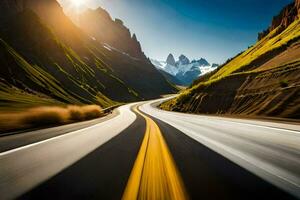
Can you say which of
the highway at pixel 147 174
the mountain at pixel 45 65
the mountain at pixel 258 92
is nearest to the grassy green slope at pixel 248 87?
the mountain at pixel 258 92

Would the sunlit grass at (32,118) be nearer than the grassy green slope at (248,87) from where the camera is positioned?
Yes

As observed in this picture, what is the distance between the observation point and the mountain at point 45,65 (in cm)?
7306

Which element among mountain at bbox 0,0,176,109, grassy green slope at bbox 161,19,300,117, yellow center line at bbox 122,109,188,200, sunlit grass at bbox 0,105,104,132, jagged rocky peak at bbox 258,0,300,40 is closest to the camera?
yellow center line at bbox 122,109,188,200

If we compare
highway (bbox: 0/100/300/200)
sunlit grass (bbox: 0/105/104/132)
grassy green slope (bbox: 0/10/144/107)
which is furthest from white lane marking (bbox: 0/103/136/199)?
grassy green slope (bbox: 0/10/144/107)

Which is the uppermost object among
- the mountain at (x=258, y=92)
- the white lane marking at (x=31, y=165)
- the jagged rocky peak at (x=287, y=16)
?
the jagged rocky peak at (x=287, y=16)

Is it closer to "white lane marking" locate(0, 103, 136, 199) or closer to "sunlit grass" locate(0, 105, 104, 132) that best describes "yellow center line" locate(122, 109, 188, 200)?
"white lane marking" locate(0, 103, 136, 199)

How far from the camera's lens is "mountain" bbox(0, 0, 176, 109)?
73062 millimetres

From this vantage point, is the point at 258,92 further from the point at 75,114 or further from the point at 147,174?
the point at 147,174

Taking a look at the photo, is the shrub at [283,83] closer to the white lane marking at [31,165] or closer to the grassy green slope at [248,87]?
the grassy green slope at [248,87]

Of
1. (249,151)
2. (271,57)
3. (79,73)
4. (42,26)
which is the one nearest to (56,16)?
(42,26)

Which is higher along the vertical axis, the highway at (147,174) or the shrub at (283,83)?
the shrub at (283,83)

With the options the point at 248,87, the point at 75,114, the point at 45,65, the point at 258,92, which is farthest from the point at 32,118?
the point at 45,65

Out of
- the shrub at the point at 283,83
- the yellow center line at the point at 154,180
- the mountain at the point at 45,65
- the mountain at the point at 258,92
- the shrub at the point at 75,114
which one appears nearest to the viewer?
the yellow center line at the point at 154,180

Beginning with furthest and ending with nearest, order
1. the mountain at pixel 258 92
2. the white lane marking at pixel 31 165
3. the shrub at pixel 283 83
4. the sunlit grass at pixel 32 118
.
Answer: the shrub at pixel 283 83
the mountain at pixel 258 92
the sunlit grass at pixel 32 118
the white lane marking at pixel 31 165
